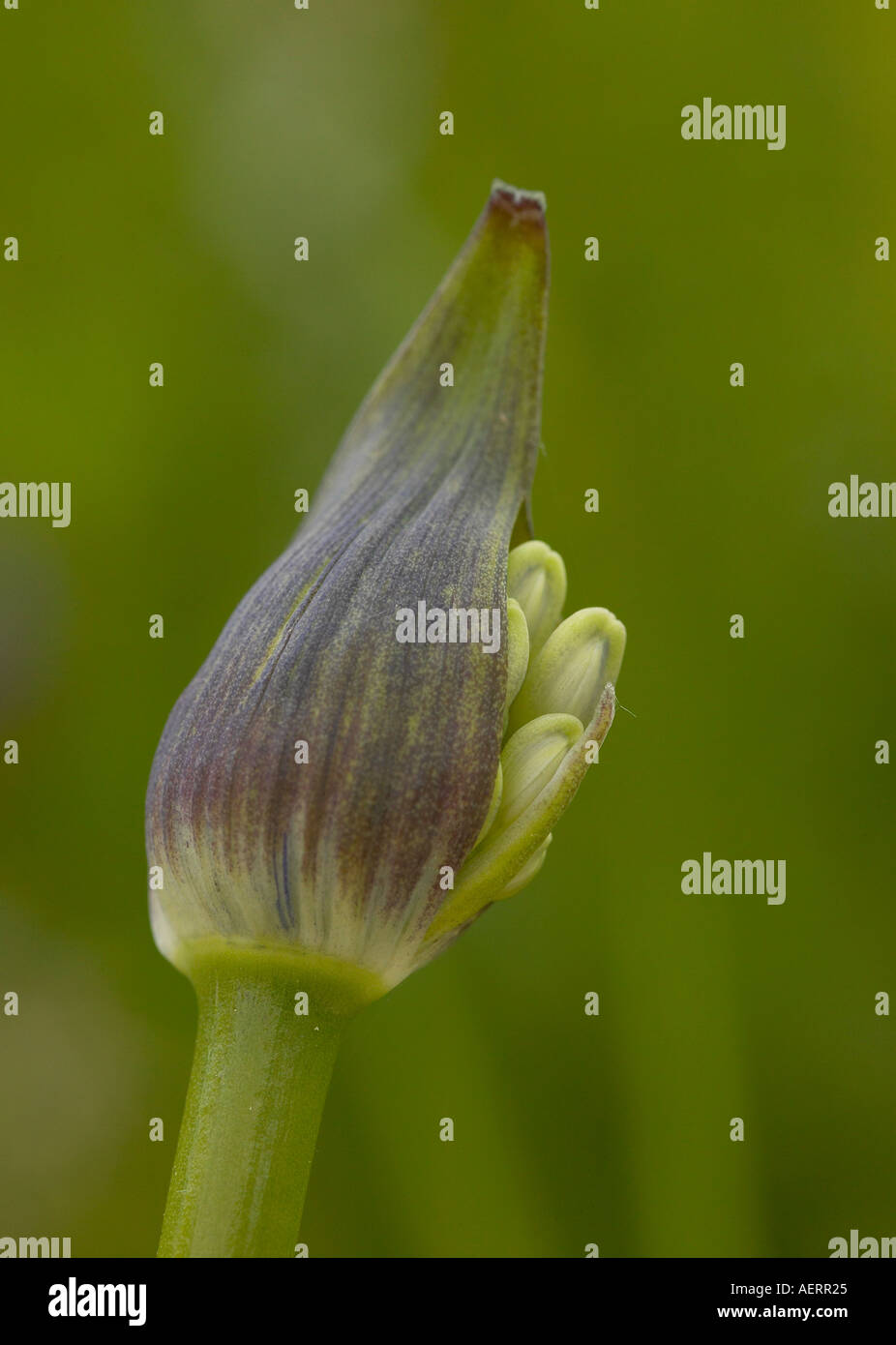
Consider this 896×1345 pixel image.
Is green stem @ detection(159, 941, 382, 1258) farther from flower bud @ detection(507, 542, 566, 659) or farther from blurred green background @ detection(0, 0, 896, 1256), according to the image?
blurred green background @ detection(0, 0, 896, 1256)

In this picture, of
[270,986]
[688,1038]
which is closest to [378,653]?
[270,986]

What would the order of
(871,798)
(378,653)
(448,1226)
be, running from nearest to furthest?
(378,653) < (448,1226) < (871,798)

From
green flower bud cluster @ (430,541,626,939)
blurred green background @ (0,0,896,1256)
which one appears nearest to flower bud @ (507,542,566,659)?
green flower bud cluster @ (430,541,626,939)

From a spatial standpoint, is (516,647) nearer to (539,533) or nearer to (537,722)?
(537,722)

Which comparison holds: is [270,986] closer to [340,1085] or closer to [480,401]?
[480,401]

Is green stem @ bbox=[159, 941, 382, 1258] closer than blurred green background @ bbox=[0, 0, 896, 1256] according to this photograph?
Yes

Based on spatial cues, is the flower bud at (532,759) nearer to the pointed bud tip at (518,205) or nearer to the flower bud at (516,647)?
the flower bud at (516,647)
